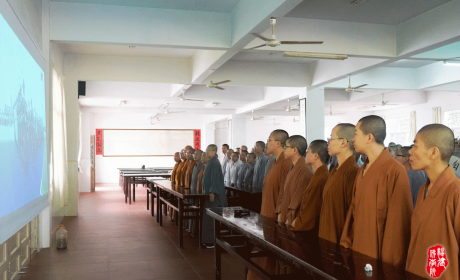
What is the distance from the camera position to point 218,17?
20.2ft

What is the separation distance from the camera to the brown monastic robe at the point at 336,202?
2.86m

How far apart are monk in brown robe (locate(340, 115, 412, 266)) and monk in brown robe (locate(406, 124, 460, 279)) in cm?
17

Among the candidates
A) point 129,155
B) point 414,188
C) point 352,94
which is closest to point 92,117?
point 129,155

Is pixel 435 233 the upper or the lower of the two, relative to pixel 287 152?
lower

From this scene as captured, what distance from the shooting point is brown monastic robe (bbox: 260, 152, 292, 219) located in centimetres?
412

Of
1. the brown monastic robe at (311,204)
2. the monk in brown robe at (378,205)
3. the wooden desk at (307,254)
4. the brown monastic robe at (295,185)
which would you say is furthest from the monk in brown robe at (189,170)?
the monk in brown robe at (378,205)

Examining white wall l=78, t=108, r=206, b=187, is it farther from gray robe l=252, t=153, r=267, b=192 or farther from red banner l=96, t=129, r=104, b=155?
gray robe l=252, t=153, r=267, b=192

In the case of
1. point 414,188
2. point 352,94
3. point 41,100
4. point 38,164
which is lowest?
point 414,188

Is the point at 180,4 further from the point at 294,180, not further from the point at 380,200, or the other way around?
the point at 380,200

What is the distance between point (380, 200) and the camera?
2.42 metres

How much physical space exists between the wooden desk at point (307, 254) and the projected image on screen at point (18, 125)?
161cm

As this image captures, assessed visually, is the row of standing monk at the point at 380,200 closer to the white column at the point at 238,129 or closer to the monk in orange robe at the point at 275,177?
the monk in orange robe at the point at 275,177

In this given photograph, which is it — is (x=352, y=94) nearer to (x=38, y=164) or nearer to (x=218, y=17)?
(x=218, y=17)

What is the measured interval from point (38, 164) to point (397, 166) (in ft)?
10.1
